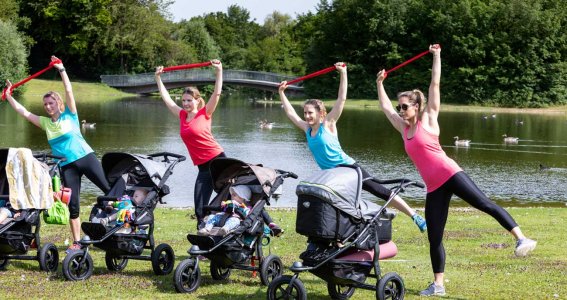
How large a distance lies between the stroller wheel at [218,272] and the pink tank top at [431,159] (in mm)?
2341

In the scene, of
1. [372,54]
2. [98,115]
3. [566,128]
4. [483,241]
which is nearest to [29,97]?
[98,115]

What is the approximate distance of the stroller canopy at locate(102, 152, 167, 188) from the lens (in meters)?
9.07

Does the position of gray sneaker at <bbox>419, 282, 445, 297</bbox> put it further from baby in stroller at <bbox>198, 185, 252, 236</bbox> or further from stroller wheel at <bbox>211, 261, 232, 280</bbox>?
stroller wheel at <bbox>211, 261, 232, 280</bbox>

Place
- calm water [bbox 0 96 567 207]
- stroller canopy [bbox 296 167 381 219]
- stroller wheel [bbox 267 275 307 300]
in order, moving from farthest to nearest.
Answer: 1. calm water [bbox 0 96 567 207]
2. stroller wheel [bbox 267 275 307 300]
3. stroller canopy [bbox 296 167 381 219]

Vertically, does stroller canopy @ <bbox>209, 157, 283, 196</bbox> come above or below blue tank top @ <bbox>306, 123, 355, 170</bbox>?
below

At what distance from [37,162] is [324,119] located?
305 cm

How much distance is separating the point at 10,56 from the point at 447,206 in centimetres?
5582

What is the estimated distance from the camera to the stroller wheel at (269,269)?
8375 millimetres

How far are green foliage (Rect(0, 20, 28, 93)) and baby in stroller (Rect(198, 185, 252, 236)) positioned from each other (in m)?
52.9

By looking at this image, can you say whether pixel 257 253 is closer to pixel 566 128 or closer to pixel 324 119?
pixel 324 119

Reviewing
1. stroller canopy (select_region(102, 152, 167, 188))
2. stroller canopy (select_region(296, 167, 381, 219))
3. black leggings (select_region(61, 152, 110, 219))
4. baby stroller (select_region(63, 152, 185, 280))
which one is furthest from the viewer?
black leggings (select_region(61, 152, 110, 219))

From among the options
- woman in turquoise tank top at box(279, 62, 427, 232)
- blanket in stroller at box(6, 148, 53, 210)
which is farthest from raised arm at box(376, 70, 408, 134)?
blanket in stroller at box(6, 148, 53, 210)

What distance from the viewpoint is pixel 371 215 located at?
745 centimetres

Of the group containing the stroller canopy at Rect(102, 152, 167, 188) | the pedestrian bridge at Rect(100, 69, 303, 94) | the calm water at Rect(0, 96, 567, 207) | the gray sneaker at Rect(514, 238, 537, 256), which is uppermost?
the pedestrian bridge at Rect(100, 69, 303, 94)
